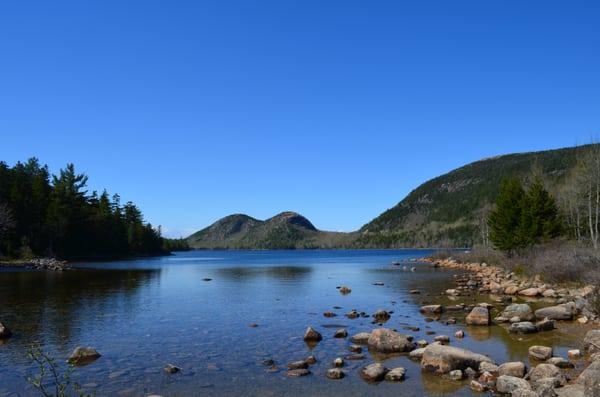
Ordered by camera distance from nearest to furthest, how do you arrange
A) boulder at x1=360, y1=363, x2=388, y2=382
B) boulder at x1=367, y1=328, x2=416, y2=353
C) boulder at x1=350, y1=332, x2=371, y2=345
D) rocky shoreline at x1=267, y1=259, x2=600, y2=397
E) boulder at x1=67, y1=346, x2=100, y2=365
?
1. rocky shoreline at x1=267, y1=259, x2=600, y2=397
2. boulder at x1=360, y1=363, x2=388, y2=382
3. boulder at x1=67, y1=346, x2=100, y2=365
4. boulder at x1=367, y1=328, x2=416, y2=353
5. boulder at x1=350, y1=332, x2=371, y2=345

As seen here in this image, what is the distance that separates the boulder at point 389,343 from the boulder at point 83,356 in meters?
11.3

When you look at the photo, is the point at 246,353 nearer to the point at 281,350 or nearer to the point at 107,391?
the point at 281,350

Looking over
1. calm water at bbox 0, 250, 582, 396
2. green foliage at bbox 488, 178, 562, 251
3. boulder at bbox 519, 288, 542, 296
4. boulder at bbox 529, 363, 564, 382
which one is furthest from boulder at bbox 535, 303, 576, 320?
green foliage at bbox 488, 178, 562, 251

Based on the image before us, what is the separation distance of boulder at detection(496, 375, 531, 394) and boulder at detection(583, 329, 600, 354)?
556cm

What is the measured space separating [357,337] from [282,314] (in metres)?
9.71

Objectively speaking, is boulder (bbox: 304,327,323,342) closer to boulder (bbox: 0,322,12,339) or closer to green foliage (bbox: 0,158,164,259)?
boulder (bbox: 0,322,12,339)

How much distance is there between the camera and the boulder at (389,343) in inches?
786

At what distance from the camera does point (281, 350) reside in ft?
67.9

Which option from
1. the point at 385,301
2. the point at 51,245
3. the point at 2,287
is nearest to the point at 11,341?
the point at 385,301

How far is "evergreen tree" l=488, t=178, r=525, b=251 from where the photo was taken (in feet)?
199

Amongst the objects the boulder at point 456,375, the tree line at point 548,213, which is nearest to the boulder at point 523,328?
the boulder at point 456,375

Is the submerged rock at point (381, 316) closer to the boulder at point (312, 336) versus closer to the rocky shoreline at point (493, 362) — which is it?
the rocky shoreline at point (493, 362)

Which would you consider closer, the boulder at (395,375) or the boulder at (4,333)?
the boulder at (395,375)


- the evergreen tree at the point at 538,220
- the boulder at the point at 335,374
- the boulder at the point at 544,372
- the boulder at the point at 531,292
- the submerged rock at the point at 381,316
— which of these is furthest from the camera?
the evergreen tree at the point at 538,220
